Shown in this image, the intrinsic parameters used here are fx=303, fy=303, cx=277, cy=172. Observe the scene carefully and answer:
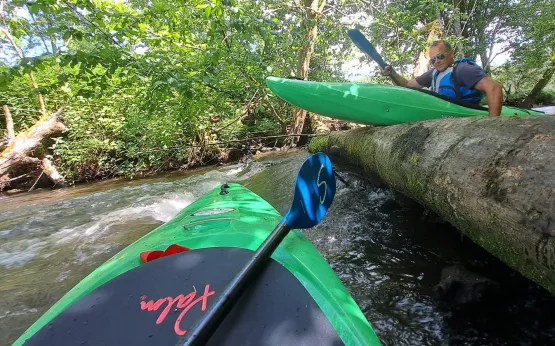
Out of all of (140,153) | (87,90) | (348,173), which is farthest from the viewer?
(140,153)

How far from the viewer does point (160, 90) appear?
11.6 ft

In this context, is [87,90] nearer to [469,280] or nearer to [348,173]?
[348,173]

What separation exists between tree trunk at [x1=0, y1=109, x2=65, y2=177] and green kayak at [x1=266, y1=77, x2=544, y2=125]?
7287mm

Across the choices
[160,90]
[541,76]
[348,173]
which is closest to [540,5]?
[541,76]

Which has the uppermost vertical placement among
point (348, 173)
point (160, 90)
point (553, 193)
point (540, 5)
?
point (540, 5)

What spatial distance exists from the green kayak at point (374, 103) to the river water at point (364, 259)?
88 cm

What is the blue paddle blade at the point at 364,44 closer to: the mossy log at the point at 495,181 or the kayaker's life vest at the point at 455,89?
the kayaker's life vest at the point at 455,89

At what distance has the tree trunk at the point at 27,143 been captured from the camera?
7.34 m

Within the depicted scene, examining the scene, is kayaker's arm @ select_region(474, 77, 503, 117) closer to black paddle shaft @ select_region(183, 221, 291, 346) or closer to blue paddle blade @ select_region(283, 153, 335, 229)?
blue paddle blade @ select_region(283, 153, 335, 229)

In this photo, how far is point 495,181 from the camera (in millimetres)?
1217

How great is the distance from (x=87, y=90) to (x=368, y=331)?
3.74 m

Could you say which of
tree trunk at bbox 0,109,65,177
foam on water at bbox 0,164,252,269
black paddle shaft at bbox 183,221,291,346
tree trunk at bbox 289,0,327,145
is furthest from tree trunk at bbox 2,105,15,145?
black paddle shaft at bbox 183,221,291,346

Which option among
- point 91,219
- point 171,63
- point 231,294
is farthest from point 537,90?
point 231,294

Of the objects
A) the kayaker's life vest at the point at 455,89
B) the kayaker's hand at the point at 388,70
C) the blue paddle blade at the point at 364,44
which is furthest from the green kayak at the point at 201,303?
the blue paddle blade at the point at 364,44
